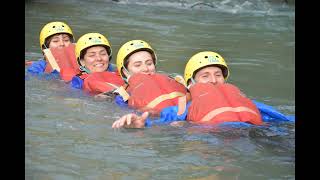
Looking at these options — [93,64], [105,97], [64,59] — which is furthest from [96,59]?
[105,97]

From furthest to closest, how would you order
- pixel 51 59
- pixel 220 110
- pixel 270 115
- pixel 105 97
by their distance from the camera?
pixel 51 59 < pixel 105 97 < pixel 270 115 < pixel 220 110

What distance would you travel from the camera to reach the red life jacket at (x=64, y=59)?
8000mm

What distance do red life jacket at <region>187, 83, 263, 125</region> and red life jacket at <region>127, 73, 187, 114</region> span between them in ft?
1.97

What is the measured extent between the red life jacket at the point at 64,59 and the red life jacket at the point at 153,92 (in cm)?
190

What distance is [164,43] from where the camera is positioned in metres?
11.3

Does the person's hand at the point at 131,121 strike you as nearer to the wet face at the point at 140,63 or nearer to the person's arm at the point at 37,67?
the wet face at the point at 140,63

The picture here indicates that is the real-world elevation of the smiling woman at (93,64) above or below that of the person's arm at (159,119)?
above

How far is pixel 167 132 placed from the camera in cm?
504

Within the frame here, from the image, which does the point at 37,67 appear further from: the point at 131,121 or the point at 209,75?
the point at 131,121

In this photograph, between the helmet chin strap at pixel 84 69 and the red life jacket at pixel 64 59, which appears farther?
the red life jacket at pixel 64 59

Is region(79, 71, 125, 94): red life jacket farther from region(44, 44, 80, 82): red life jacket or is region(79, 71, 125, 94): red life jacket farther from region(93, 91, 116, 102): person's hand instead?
region(44, 44, 80, 82): red life jacket

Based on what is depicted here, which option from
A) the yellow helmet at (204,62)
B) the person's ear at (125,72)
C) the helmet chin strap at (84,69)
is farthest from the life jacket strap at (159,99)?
the helmet chin strap at (84,69)

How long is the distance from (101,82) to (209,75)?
5.79 feet

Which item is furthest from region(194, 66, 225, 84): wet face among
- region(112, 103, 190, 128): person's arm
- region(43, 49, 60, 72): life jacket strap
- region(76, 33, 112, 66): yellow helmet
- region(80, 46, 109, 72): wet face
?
region(43, 49, 60, 72): life jacket strap
